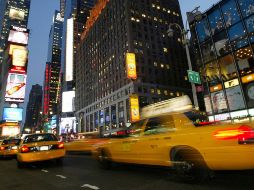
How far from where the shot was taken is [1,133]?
61031 mm

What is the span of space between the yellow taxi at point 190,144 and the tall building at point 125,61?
2451 inches

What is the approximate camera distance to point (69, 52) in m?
137

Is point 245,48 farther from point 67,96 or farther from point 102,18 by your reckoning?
point 67,96

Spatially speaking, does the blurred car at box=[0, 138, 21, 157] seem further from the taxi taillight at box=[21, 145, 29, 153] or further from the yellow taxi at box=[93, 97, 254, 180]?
the yellow taxi at box=[93, 97, 254, 180]

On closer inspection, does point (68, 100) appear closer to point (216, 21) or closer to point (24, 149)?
point (216, 21)

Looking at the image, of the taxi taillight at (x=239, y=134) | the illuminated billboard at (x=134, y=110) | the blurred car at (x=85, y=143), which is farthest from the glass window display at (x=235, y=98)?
the taxi taillight at (x=239, y=134)

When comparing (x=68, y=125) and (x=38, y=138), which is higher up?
(x=68, y=125)

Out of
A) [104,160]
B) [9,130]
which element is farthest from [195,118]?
[9,130]

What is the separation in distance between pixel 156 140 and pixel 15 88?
201 ft

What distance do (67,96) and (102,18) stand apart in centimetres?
4385

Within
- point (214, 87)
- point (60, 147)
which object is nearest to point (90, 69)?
point (214, 87)

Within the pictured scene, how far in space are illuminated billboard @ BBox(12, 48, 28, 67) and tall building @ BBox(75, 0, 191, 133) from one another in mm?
31234

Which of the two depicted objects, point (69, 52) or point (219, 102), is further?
point (69, 52)

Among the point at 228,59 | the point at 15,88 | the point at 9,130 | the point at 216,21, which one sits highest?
the point at 216,21
